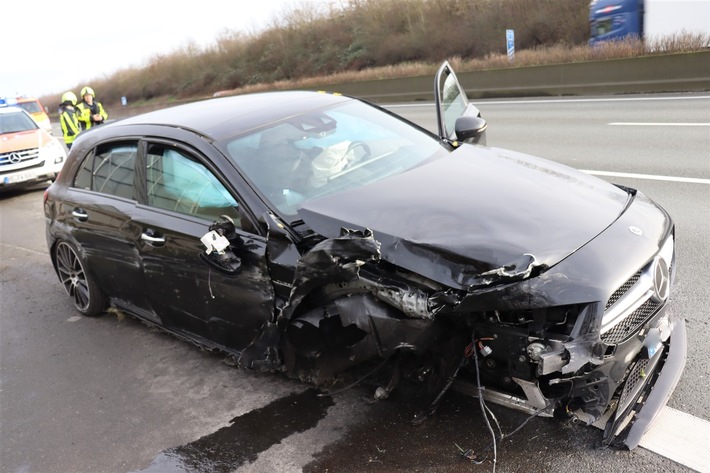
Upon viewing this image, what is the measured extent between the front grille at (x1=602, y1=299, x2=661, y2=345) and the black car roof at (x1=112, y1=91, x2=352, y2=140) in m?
2.52

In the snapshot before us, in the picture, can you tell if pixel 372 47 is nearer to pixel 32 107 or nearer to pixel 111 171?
pixel 32 107

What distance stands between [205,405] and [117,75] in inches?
2275

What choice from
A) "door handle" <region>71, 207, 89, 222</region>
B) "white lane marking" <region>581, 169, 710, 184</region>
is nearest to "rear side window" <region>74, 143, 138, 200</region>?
"door handle" <region>71, 207, 89, 222</region>

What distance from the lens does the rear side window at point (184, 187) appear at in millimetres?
3686

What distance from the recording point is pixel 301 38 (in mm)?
42000

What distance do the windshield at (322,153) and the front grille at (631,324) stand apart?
1634mm

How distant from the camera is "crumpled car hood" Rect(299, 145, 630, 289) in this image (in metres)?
2.71

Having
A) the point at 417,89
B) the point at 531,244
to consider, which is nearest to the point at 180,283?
the point at 531,244

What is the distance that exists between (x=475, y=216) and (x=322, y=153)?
127 centimetres

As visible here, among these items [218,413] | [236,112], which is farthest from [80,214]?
[218,413]

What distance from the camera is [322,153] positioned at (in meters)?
3.90

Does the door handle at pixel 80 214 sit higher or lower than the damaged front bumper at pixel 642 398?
higher

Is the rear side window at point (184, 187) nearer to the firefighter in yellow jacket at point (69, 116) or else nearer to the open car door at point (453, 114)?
the open car door at point (453, 114)

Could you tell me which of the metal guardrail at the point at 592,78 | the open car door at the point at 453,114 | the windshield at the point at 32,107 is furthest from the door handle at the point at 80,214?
the windshield at the point at 32,107
